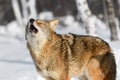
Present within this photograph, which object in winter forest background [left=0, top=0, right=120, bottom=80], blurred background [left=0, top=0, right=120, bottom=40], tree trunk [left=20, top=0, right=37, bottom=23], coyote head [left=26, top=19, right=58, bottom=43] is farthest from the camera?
blurred background [left=0, top=0, right=120, bottom=40]

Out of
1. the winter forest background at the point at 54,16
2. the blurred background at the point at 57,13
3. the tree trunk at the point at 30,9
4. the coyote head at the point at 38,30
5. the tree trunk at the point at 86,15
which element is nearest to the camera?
the coyote head at the point at 38,30

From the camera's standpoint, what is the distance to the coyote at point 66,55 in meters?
8.04

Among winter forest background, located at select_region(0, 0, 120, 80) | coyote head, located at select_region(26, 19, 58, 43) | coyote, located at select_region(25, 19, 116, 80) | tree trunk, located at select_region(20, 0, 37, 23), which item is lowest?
winter forest background, located at select_region(0, 0, 120, 80)

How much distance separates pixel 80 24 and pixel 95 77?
3130cm

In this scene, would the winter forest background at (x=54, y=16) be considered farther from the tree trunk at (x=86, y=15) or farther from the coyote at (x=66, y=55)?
the coyote at (x=66, y=55)

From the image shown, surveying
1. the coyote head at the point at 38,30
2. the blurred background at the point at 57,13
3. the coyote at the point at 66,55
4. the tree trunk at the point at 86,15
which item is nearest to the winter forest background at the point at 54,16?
the blurred background at the point at 57,13

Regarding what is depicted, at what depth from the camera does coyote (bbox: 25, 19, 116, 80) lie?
26.4 ft

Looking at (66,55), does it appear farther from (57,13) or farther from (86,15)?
(57,13)

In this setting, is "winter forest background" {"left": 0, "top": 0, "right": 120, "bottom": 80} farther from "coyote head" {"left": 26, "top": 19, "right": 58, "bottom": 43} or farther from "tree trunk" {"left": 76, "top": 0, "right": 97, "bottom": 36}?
"coyote head" {"left": 26, "top": 19, "right": 58, "bottom": 43}

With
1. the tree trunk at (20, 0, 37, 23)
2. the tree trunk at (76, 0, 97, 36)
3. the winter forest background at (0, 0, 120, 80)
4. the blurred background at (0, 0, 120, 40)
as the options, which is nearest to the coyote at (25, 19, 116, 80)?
the tree trunk at (76, 0, 97, 36)

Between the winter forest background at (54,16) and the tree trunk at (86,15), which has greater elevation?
the tree trunk at (86,15)

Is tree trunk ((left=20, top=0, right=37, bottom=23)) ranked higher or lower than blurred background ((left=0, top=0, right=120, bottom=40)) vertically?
higher

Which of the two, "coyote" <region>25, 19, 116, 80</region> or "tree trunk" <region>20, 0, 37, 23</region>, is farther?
"tree trunk" <region>20, 0, 37, 23</region>

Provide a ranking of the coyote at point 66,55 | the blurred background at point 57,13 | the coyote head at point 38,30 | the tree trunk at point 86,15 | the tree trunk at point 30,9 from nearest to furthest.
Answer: the coyote head at point 38,30 < the coyote at point 66,55 < the tree trunk at point 86,15 < the tree trunk at point 30,9 < the blurred background at point 57,13
